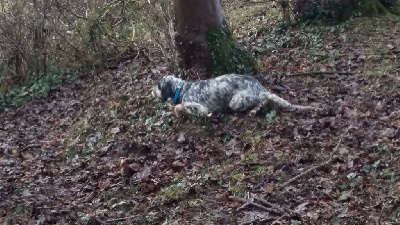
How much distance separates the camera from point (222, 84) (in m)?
9.46

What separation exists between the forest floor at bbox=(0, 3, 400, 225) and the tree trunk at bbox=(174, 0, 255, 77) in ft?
2.80

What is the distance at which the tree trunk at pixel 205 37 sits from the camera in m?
10.3

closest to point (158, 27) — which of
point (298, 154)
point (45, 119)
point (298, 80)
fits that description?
point (45, 119)

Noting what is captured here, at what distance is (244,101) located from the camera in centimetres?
923

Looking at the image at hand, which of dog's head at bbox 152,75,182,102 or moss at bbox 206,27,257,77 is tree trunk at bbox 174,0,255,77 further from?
dog's head at bbox 152,75,182,102

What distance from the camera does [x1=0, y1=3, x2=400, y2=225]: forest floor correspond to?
6758 millimetres

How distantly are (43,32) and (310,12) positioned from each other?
6.51m

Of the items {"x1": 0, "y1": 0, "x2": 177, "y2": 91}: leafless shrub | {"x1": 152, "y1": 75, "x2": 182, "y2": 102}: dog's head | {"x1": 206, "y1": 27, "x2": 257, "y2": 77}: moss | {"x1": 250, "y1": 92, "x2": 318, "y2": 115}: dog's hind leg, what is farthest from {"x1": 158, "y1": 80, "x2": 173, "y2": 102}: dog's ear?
{"x1": 0, "y1": 0, "x2": 177, "y2": 91}: leafless shrub

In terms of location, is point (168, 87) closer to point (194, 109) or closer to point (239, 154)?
point (194, 109)

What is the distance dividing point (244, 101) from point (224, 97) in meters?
0.34

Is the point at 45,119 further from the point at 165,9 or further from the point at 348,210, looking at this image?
the point at 348,210

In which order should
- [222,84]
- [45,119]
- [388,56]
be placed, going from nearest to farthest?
[222,84] → [388,56] → [45,119]

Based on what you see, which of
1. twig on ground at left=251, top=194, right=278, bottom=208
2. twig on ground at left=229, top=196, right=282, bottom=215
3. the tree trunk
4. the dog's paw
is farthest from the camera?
the tree trunk

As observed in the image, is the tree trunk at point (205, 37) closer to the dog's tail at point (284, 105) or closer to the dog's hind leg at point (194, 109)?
the dog's hind leg at point (194, 109)
